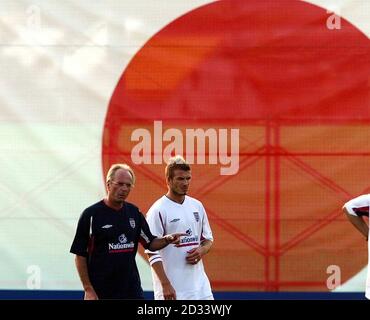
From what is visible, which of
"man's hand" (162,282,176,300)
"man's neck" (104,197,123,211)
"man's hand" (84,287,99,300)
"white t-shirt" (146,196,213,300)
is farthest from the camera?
"white t-shirt" (146,196,213,300)

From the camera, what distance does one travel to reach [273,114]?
6.57 metres

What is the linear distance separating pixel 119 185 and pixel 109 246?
0.32m

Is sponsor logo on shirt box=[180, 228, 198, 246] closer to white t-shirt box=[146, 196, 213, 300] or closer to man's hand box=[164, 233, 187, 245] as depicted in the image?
white t-shirt box=[146, 196, 213, 300]

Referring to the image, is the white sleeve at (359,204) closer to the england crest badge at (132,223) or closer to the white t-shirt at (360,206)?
the white t-shirt at (360,206)

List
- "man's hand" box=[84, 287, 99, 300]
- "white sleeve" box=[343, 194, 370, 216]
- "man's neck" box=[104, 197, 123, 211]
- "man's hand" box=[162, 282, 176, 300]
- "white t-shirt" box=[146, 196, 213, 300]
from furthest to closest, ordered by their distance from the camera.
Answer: "white sleeve" box=[343, 194, 370, 216], "white t-shirt" box=[146, 196, 213, 300], "man's hand" box=[162, 282, 176, 300], "man's neck" box=[104, 197, 123, 211], "man's hand" box=[84, 287, 99, 300]

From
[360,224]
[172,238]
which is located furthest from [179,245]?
[360,224]

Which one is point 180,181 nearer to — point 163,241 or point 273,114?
point 163,241

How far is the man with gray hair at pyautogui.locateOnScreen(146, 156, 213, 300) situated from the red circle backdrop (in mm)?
965

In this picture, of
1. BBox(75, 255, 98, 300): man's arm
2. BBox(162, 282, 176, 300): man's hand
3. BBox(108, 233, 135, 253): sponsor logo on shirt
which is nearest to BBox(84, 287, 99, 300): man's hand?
BBox(75, 255, 98, 300): man's arm

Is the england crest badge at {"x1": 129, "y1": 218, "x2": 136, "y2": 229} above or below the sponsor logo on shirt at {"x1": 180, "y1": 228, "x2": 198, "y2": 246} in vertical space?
above

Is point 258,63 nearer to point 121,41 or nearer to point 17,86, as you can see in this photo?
point 121,41

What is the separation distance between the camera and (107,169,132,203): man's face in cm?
515

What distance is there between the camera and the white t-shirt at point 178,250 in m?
5.58
